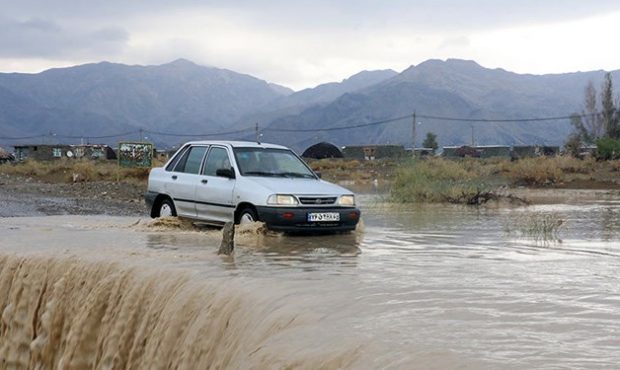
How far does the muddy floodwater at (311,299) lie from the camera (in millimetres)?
5051

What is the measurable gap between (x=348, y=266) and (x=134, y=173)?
2907 cm

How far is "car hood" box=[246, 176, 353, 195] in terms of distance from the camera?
38.0 feet

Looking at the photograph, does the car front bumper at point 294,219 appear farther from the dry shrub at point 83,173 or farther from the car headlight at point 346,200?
the dry shrub at point 83,173

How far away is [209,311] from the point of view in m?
6.62

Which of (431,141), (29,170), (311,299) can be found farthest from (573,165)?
(431,141)

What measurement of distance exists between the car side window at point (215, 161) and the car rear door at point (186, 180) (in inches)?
6.3

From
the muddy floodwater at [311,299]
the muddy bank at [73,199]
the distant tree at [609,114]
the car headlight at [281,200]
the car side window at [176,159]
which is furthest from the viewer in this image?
the distant tree at [609,114]

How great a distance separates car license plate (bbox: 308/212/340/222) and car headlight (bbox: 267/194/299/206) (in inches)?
13.9

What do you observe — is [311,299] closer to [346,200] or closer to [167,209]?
[346,200]

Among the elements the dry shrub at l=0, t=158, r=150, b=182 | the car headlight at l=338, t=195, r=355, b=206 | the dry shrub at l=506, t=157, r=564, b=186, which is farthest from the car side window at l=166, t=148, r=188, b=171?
the dry shrub at l=506, t=157, r=564, b=186

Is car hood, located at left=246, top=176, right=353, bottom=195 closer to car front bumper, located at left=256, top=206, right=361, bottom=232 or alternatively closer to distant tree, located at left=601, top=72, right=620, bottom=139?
car front bumper, located at left=256, top=206, right=361, bottom=232

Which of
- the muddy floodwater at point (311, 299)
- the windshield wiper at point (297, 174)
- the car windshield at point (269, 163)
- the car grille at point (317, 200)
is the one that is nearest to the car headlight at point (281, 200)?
the car grille at point (317, 200)

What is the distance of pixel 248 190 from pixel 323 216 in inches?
44.2

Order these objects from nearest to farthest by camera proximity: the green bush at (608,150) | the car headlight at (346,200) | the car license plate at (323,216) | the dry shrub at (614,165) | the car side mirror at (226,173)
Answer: the car license plate at (323,216) < the car headlight at (346,200) < the car side mirror at (226,173) < the dry shrub at (614,165) < the green bush at (608,150)
